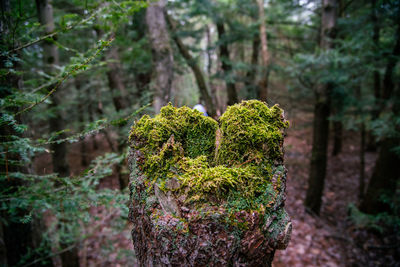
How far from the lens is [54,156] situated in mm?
5293

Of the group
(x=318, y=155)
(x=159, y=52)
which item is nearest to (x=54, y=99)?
(x=159, y=52)

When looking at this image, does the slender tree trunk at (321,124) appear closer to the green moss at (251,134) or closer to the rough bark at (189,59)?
the rough bark at (189,59)

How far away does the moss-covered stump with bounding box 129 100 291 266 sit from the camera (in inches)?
49.9

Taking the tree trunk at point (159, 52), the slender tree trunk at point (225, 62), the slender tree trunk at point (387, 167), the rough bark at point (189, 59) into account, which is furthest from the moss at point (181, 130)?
the slender tree trunk at point (225, 62)

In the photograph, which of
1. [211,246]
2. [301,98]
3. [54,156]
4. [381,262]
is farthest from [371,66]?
[54,156]

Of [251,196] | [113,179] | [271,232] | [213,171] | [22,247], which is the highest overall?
[213,171]

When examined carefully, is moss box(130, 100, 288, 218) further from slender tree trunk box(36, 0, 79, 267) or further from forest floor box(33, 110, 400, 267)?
slender tree trunk box(36, 0, 79, 267)

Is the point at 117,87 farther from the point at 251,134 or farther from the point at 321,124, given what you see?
the point at 321,124

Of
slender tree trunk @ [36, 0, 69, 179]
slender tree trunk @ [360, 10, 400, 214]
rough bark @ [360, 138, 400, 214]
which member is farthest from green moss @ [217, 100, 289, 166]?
rough bark @ [360, 138, 400, 214]

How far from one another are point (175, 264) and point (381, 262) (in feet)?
23.8

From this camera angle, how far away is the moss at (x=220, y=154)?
1392 millimetres

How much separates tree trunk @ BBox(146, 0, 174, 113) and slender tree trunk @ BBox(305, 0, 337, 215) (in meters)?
5.10

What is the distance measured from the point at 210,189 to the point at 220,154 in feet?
1.46

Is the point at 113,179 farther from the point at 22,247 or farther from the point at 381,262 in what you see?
the point at 381,262
